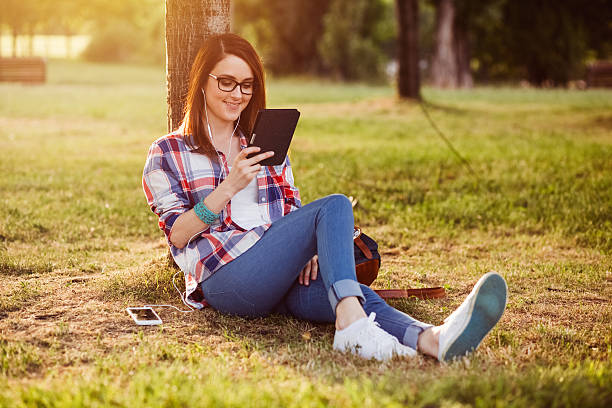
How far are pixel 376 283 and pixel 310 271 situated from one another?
4.59ft

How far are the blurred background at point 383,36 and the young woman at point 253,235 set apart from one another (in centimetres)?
2381

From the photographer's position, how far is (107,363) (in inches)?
129

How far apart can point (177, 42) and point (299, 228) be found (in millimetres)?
1904

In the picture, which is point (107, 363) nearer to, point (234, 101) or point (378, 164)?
point (234, 101)

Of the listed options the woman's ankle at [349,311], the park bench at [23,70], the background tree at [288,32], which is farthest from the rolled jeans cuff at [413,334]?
the background tree at [288,32]

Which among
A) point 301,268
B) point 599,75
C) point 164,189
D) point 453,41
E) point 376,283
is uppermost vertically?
point 453,41

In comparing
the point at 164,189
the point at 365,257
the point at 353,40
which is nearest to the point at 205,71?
the point at 164,189

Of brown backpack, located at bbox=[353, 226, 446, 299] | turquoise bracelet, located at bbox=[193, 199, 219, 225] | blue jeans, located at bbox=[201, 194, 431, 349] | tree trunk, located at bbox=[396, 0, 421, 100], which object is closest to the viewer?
blue jeans, located at bbox=[201, 194, 431, 349]

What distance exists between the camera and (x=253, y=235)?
370 centimetres

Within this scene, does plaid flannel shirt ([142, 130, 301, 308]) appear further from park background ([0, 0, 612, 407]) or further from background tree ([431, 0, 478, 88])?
background tree ([431, 0, 478, 88])

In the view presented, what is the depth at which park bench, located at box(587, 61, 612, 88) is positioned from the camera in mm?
26000

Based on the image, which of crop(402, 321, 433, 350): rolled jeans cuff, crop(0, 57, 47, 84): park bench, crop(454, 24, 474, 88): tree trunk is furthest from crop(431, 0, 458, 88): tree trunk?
crop(402, 321, 433, 350): rolled jeans cuff

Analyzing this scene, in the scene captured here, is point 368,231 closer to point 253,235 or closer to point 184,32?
point 184,32

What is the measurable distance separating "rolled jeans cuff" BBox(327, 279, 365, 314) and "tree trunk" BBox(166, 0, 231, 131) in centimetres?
200
